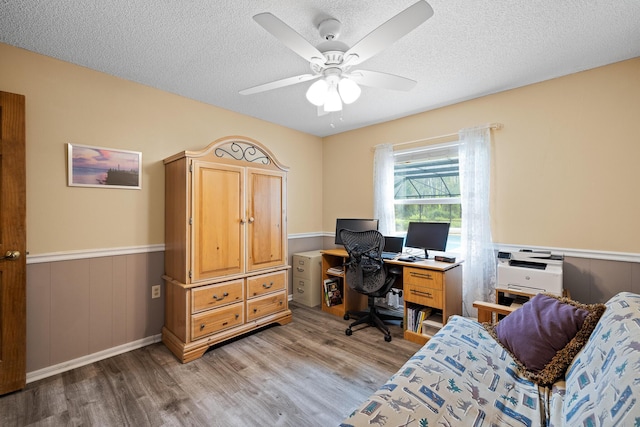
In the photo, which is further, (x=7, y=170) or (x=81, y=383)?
(x=81, y=383)

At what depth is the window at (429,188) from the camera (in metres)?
3.16

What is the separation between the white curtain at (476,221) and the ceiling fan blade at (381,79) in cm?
144

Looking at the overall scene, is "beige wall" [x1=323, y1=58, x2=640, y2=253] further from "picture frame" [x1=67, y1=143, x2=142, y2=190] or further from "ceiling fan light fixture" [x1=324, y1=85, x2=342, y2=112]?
"picture frame" [x1=67, y1=143, x2=142, y2=190]

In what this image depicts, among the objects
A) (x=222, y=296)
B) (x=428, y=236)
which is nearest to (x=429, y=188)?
(x=428, y=236)

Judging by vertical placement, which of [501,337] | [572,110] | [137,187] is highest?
[572,110]

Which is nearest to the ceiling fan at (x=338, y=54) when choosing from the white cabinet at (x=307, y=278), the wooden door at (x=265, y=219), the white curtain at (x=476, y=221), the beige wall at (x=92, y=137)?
the wooden door at (x=265, y=219)

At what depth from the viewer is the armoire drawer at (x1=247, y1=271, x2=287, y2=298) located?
9.34 ft

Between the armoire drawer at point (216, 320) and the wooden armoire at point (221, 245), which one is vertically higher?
the wooden armoire at point (221, 245)

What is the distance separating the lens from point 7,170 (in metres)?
1.90

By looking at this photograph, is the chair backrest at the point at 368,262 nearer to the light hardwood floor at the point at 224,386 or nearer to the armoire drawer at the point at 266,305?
the light hardwood floor at the point at 224,386

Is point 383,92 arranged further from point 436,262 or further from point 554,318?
point 554,318

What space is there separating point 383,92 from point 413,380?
2.52 meters

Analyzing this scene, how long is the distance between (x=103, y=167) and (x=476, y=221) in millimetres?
3590

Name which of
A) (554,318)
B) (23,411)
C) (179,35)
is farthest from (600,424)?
(23,411)
